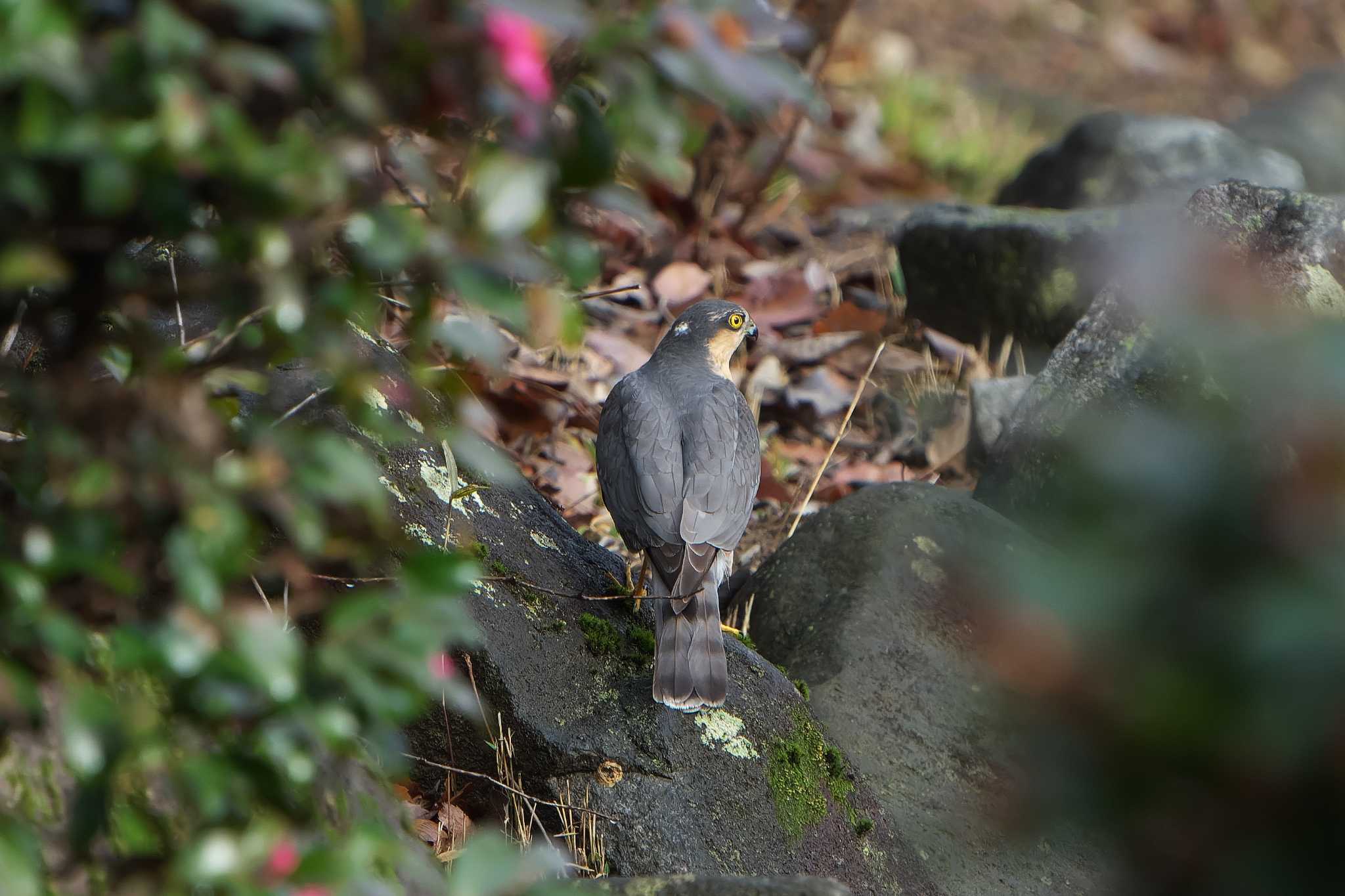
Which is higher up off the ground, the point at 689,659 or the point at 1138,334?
the point at 1138,334

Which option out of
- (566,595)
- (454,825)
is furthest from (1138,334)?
(454,825)

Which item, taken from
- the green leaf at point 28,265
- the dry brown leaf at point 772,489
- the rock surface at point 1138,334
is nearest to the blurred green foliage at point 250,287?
the green leaf at point 28,265

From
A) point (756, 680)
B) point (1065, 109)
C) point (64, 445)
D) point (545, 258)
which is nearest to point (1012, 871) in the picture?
point (756, 680)

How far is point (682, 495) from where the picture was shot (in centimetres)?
405

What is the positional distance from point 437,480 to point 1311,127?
24.5 feet

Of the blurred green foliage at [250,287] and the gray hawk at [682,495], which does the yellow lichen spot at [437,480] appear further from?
the blurred green foliage at [250,287]

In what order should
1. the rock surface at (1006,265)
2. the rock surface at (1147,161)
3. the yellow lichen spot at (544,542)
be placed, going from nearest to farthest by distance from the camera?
the yellow lichen spot at (544,542)
the rock surface at (1006,265)
the rock surface at (1147,161)

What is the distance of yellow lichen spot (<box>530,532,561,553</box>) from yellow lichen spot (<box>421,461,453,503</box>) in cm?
30

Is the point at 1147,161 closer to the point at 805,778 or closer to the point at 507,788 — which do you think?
the point at 805,778

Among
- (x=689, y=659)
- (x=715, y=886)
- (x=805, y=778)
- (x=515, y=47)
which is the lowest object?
(x=805, y=778)

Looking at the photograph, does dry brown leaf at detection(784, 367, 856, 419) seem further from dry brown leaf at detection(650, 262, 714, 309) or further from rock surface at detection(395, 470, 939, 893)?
rock surface at detection(395, 470, 939, 893)

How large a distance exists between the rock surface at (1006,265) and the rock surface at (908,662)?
1.99 meters

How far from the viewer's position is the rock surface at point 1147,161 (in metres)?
7.33

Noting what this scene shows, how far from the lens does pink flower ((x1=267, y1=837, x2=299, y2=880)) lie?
1581 millimetres
